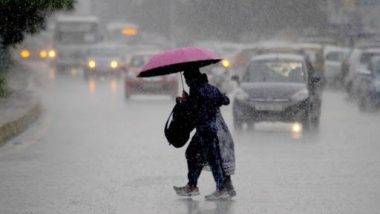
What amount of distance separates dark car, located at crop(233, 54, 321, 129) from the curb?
156 inches

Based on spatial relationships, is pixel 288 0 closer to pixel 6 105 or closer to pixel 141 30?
pixel 141 30

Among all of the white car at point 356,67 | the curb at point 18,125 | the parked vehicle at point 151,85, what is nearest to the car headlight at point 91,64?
the parked vehicle at point 151,85

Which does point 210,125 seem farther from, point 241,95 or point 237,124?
point 241,95

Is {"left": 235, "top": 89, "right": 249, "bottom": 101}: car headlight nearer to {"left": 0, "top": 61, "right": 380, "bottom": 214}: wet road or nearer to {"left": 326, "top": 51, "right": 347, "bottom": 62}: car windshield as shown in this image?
{"left": 0, "top": 61, "right": 380, "bottom": 214}: wet road

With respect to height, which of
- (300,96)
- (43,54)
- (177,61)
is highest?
(177,61)

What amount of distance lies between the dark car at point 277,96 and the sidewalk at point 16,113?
4049 millimetres

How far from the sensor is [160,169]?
14484 mm

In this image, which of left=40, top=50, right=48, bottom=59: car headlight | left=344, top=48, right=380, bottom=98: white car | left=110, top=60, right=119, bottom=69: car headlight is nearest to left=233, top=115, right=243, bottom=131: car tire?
left=344, top=48, right=380, bottom=98: white car

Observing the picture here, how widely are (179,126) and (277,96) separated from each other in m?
Answer: 10.1

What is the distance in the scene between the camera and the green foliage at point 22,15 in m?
23.1

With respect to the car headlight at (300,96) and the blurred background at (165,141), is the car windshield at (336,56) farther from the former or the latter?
the car headlight at (300,96)

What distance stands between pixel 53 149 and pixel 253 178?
4983mm

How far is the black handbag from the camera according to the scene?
1147 centimetres

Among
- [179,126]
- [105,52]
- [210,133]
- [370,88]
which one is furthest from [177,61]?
[105,52]
